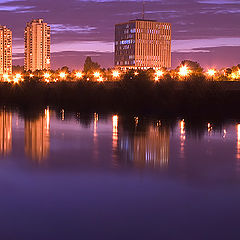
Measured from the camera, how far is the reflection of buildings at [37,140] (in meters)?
21.8

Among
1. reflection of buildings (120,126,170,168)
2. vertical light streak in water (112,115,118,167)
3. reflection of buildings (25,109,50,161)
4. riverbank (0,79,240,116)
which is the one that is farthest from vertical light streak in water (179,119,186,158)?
riverbank (0,79,240,116)

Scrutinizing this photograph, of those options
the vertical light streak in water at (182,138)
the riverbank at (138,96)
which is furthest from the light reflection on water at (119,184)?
the riverbank at (138,96)

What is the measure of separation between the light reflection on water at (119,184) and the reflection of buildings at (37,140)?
5 cm

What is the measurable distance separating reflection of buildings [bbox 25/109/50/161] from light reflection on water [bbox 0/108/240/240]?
5 centimetres

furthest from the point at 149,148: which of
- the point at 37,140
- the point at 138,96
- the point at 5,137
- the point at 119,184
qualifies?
the point at 138,96

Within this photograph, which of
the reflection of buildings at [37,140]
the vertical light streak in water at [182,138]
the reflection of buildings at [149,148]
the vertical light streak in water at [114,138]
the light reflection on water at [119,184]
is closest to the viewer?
the light reflection on water at [119,184]

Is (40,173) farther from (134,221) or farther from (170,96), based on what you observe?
(170,96)

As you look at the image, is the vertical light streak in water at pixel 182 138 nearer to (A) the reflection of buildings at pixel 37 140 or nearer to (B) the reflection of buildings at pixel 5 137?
(A) the reflection of buildings at pixel 37 140

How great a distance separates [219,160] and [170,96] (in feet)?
129

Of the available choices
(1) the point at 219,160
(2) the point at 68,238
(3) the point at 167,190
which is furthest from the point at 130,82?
(2) the point at 68,238

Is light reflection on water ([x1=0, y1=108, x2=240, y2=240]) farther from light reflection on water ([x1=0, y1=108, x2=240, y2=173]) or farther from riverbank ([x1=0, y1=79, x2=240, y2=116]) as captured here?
riverbank ([x1=0, y1=79, x2=240, y2=116])

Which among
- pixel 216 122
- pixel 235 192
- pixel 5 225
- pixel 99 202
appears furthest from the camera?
pixel 216 122

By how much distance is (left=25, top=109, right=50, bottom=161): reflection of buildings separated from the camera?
21.8 meters

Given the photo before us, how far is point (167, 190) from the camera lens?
1476 cm
